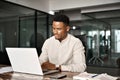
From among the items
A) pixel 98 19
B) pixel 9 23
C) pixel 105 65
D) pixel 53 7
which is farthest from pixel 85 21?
pixel 9 23

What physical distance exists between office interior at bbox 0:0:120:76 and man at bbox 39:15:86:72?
2.39 meters

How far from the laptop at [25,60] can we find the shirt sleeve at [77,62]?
373 mm

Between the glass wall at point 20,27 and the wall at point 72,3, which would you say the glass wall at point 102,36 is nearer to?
the wall at point 72,3

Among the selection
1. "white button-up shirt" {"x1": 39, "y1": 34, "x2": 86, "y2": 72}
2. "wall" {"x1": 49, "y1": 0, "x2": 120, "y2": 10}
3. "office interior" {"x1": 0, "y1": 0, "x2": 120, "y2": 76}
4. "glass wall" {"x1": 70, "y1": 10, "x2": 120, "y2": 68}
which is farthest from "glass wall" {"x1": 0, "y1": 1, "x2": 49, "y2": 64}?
"white button-up shirt" {"x1": 39, "y1": 34, "x2": 86, "y2": 72}

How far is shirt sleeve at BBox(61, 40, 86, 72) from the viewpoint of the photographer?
5.41 ft

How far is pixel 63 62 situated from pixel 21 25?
3020mm

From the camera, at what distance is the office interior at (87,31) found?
14.5 feet

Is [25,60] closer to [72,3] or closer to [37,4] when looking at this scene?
[37,4]

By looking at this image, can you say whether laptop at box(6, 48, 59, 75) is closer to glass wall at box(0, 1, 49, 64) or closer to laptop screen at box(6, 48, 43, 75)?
laptop screen at box(6, 48, 43, 75)

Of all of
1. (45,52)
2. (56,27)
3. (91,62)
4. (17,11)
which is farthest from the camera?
(91,62)

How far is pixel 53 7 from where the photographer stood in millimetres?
5789

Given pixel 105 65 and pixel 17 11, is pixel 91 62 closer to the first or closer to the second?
pixel 105 65

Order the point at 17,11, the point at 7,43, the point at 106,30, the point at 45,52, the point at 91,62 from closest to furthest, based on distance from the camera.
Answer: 1. the point at 45,52
2. the point at 7,43
3. the point at 17,11
4. the point at 106,30
5. the point at 91,62

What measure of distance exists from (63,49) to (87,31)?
12.5 ft
